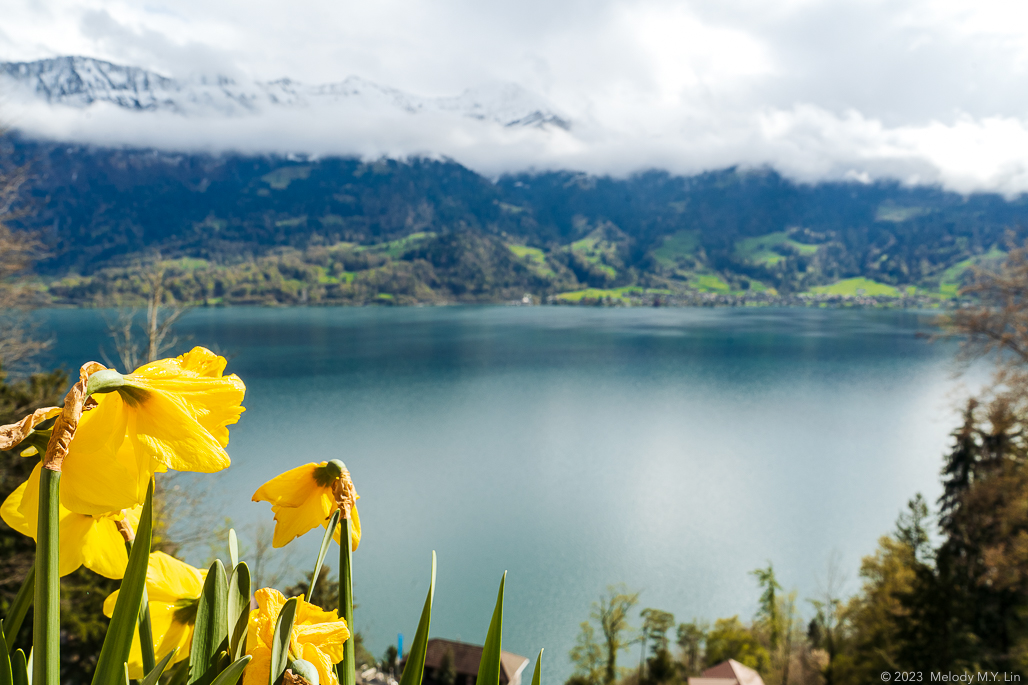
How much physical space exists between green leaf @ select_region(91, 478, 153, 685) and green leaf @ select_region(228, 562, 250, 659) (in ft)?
0.39

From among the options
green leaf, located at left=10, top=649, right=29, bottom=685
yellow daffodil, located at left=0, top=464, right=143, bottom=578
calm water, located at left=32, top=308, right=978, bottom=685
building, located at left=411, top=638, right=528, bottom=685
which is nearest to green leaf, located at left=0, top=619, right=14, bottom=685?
green leaf, located at left=10, top=649, right=29, bottom=685

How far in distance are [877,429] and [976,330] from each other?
27.1 metres

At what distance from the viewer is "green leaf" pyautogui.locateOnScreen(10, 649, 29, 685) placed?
545 mm

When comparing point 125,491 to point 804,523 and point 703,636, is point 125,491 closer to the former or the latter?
point 703,636

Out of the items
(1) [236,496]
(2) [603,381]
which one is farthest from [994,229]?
(1) [236,496]

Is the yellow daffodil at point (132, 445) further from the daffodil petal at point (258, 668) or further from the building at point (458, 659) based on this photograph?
the building at point (458, 659)

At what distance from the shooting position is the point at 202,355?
2.33ft

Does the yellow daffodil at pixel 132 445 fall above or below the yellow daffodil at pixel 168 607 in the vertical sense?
above

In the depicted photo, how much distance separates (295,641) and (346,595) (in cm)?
17

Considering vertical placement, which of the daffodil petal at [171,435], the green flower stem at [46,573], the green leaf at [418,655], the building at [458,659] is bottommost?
the building at [458,659]

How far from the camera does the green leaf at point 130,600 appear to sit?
0.47 metres

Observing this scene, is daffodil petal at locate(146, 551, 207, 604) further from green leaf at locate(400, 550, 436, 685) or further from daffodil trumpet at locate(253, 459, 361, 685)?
green leaf at locate(400, 550, 436, 685)

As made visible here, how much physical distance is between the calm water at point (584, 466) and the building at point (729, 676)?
12.6ft

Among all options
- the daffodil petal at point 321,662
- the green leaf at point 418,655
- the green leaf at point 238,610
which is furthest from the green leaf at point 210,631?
the green leaf at point 418,655
